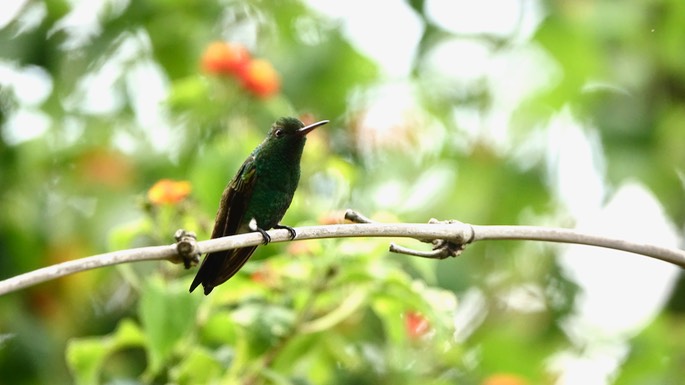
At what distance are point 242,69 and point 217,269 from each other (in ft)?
4.84

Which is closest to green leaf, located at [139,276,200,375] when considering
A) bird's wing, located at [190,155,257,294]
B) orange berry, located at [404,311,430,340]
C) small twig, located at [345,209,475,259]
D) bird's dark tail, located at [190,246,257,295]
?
bird's wing, located at [190,155,257,294]

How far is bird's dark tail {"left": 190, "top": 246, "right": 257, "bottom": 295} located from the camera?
244 centimetres

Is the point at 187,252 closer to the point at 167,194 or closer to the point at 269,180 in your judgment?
the point at 167,194

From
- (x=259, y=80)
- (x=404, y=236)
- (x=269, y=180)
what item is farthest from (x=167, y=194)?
(x=404, y=236)

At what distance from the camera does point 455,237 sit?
205 cm

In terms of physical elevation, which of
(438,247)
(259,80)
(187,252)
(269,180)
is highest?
(259,80)

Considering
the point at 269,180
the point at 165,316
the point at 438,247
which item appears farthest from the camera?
the point at 269,180

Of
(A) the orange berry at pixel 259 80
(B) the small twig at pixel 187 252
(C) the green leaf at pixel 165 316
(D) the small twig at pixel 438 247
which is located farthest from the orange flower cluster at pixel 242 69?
(B) the small twig at pixel 187 252

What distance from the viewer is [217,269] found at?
246 centimetres

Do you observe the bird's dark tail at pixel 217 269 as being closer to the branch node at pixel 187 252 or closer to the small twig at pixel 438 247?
the small twig at pixel 438 247

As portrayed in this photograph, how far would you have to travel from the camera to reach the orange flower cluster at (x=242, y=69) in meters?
3.79

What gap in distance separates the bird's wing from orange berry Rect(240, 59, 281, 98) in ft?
1.96

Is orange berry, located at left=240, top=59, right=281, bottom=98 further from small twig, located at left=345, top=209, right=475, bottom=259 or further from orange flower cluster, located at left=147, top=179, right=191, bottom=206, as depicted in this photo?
small twig, located at left=345, top=209, right=475, bottom=259

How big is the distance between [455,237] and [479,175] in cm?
273
